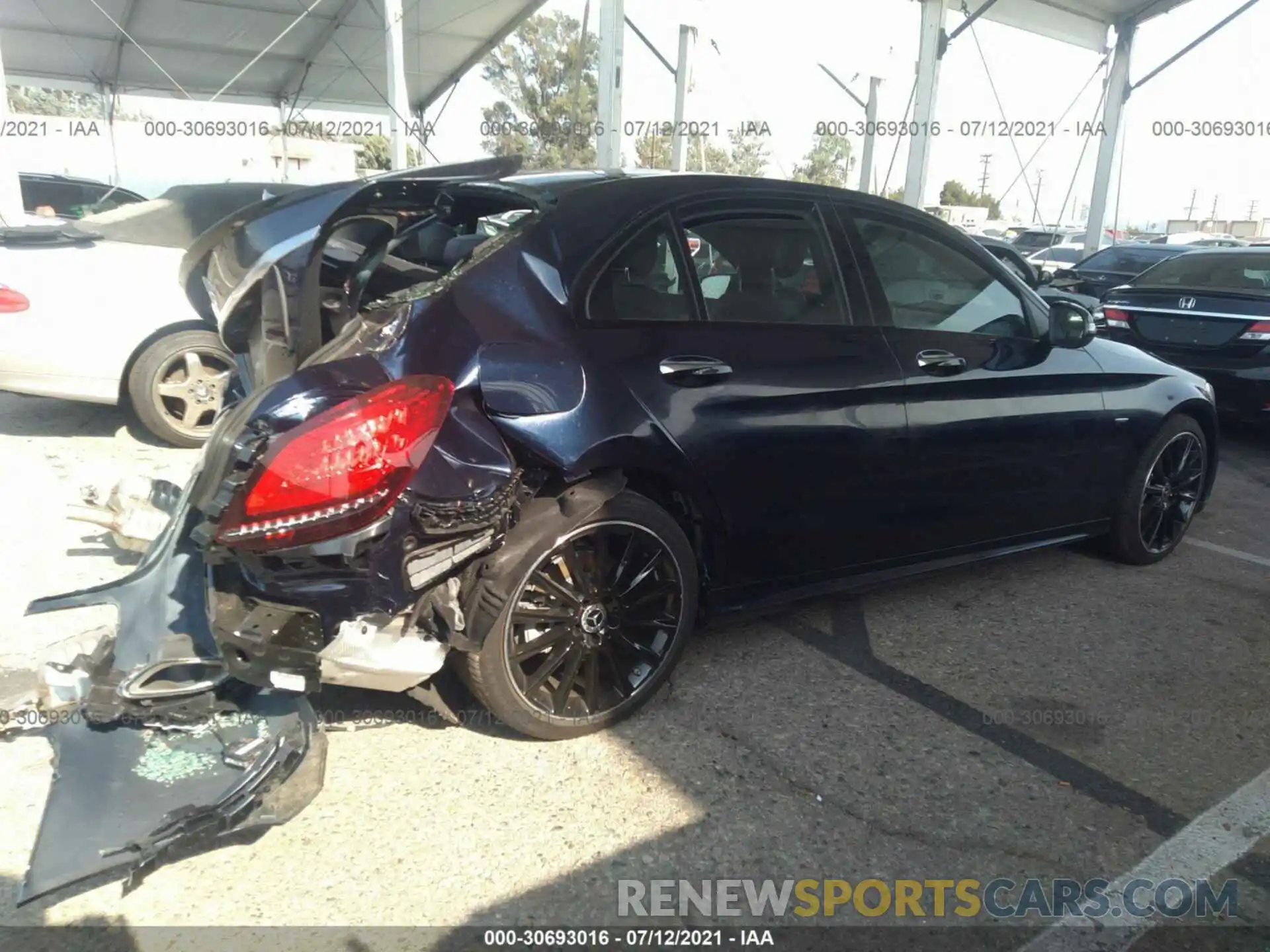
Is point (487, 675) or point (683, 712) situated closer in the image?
point (487, 675)

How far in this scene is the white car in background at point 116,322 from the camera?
5.24 m

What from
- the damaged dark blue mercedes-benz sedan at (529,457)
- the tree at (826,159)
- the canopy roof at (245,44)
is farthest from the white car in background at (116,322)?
the tree at (826,159)

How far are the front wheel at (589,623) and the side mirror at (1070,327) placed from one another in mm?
2072

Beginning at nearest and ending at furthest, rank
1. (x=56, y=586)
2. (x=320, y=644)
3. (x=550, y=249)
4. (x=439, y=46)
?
(x=320, y=644)
(x=550, y=249)
(x=56, y=586)
(x=439, y=46)

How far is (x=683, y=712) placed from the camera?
3.19 metres

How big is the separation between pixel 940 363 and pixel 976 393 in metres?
0.23

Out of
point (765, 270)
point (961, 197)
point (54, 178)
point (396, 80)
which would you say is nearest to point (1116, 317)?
point (765, 270)

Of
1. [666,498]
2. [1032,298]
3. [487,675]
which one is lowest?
[487,675]

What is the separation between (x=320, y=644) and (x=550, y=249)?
134 cm

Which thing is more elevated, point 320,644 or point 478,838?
point 320,644

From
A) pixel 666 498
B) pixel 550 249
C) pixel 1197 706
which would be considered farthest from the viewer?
pixel 1197 706

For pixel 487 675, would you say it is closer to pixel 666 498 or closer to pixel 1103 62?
pixel 666 498

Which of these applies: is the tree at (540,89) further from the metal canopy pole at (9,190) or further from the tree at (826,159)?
the metal canopy pole at (9,190)

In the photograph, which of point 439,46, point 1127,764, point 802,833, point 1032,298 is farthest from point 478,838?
point 439,46
